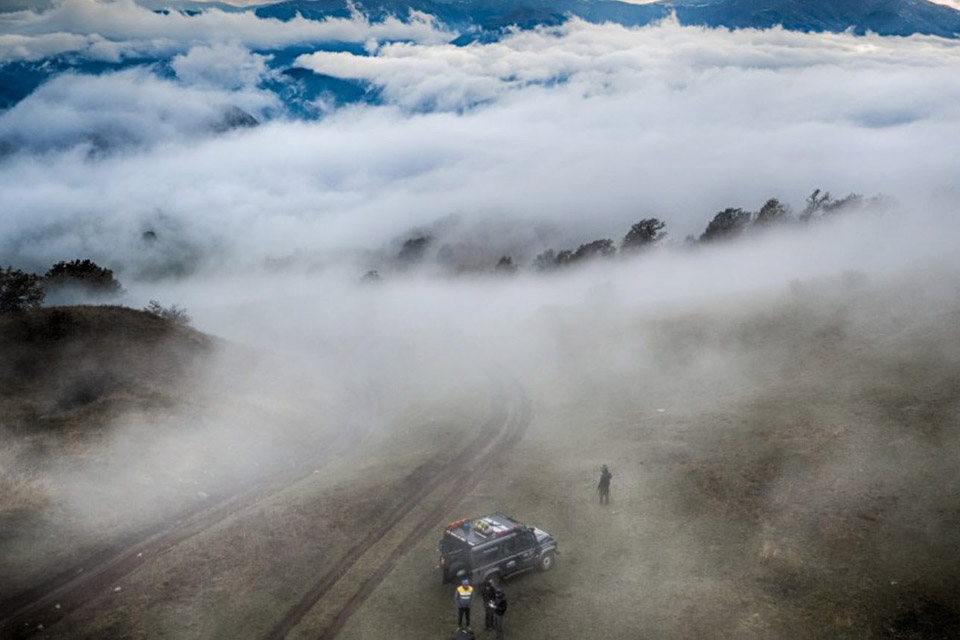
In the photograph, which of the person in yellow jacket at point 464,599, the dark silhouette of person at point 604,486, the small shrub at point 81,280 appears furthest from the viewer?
the small shrub at point 81,280

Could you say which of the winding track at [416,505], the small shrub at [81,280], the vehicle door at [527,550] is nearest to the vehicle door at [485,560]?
the vehicle door at [527,550]

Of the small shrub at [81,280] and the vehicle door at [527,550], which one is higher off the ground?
the vehicle door at [527,550]

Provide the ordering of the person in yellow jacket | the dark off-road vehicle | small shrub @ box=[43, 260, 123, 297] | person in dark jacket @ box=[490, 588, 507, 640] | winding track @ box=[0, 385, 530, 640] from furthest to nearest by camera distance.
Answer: small shrub @ box=[43, 260, 123, 297], the dark off-road vehicle, winding track @ box=[0, 385, 530, 640], the person in yellow jacket, person in dark jacket @ box=[490, 588, 507, 640]

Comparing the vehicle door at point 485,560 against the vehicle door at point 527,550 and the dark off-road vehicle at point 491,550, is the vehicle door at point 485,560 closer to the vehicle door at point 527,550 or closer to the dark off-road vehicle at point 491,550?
the dark off-road vehicle at point 491,550

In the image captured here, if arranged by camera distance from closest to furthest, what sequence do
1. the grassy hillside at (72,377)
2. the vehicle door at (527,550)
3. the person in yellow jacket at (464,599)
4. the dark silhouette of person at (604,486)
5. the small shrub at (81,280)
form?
the person in yellow jacket at (464,599) → the vehicle door at (527,550) → the dark silhouette of person at (604,486) → the grassy hillside at (72,377) → the small shrub at (81,280)

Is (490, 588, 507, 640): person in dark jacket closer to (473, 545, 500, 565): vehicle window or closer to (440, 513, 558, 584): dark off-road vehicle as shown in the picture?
(440, 513, 558, 584): dark off-road vehicle

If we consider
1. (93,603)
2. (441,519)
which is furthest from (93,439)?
(441,519)

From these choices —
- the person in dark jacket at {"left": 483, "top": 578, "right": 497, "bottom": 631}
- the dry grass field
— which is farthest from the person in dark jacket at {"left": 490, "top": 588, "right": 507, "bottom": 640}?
the dry grass field
